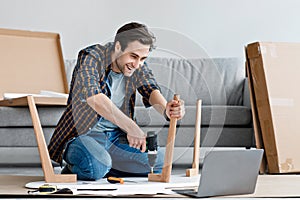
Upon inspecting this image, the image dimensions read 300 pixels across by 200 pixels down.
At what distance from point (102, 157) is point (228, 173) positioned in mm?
484

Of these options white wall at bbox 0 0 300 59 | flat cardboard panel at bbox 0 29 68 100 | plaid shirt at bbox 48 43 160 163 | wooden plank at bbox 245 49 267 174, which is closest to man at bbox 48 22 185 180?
plaid shirt at bbox 48 43 160 163

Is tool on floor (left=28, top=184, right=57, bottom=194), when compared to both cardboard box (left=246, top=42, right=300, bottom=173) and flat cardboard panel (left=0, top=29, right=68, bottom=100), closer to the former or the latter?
cardboard box (left=246, top=42, right=300, bottom=173)

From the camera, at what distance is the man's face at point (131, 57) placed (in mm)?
1557

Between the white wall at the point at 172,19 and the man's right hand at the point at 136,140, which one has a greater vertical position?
the white wall at the point at 172,19

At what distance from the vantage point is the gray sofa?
159 centimetres

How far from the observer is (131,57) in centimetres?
158

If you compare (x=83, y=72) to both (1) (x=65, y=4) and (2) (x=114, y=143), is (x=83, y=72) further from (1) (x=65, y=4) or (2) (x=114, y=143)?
(1) (x=65, y=4)

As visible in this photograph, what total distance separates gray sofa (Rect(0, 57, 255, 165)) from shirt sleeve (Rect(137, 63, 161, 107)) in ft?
0.06

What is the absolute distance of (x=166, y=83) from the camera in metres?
1.68

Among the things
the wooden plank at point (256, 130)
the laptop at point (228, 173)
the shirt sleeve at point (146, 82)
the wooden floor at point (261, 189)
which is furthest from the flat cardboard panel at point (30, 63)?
the laptop at point (228, 173)

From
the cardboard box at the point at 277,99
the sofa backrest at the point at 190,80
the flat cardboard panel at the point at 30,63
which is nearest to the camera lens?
the sofa backrest at the point at 190,80

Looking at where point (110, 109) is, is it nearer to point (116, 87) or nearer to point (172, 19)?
point (116, 87)

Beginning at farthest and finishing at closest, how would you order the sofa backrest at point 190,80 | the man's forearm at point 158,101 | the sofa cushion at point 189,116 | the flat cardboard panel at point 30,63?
the flat cardboard panel at point 30,63 < the man's forearm at point 158,101 < the sofa cushion at point 189,116 < the sofa backrest at point 190,80

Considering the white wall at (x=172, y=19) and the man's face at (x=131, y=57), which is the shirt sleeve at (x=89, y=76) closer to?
the man's face at (x=131, y=57)
